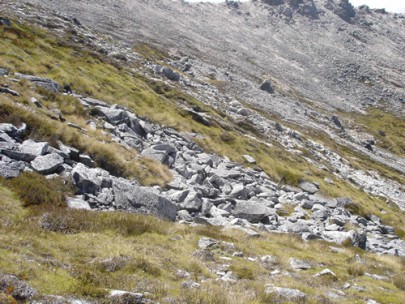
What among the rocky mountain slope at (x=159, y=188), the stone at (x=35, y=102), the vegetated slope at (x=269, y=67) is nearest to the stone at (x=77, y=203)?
the rocky mountain slope at (x=159, y=188)

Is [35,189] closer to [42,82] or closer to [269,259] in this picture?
[269,259]

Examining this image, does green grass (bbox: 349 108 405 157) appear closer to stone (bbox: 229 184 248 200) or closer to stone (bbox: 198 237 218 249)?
stone (bbox: 229 184 248 200)

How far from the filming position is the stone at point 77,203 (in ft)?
43.8

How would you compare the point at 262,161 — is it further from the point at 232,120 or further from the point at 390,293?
the point at 390,293

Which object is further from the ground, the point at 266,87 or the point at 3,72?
the point at 266,87

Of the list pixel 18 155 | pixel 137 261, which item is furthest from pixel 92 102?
pixel 137 261

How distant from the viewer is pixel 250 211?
2109cm

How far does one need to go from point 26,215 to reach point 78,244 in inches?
90.9

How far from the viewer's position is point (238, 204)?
21.3 meters

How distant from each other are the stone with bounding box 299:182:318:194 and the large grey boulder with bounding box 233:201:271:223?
15252 mm

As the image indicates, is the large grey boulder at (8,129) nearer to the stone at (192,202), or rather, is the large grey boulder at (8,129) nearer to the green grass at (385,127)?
the stone at (192,202)

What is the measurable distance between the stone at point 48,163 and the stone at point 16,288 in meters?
7.83

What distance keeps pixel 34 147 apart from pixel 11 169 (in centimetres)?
199

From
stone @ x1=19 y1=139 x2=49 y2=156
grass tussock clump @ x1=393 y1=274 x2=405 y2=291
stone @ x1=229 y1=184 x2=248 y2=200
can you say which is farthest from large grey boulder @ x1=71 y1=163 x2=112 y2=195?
grass tussock clump @ x1=393 y1=274 x2=405 y2=291
